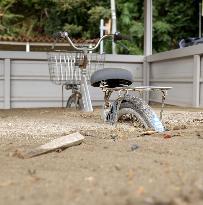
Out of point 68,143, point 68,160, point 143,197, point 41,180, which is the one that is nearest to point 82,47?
point 68,143

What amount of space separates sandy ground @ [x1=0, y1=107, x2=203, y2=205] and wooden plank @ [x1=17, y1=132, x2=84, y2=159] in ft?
0.14

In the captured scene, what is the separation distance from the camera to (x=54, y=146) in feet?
9.70

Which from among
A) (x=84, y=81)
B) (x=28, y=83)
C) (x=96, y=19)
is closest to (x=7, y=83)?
(x=28, y=83)

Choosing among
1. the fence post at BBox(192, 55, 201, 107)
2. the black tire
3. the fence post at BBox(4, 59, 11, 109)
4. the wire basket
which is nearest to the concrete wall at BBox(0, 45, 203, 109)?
the fence post at BBox(4, 59, 11, 109)

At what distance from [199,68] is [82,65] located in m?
1.94

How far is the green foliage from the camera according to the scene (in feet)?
53.2

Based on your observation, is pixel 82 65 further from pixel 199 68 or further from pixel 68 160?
pixel 68 160

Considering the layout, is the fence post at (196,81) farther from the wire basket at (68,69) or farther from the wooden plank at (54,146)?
the wooden plank at (54,146)

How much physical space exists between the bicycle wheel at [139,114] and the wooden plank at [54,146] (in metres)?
0.87

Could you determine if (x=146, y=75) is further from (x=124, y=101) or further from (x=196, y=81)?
(x=124, y=101)

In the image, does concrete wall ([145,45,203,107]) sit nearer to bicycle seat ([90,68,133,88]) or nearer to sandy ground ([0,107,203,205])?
bicycle seat ([90,68,133,88])

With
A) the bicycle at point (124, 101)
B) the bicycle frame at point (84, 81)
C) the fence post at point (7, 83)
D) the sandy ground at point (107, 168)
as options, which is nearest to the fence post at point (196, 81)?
the bicycle frame at point (84, 81)

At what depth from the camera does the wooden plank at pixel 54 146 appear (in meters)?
2.81

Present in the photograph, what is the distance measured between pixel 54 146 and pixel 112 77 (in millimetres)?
1664
